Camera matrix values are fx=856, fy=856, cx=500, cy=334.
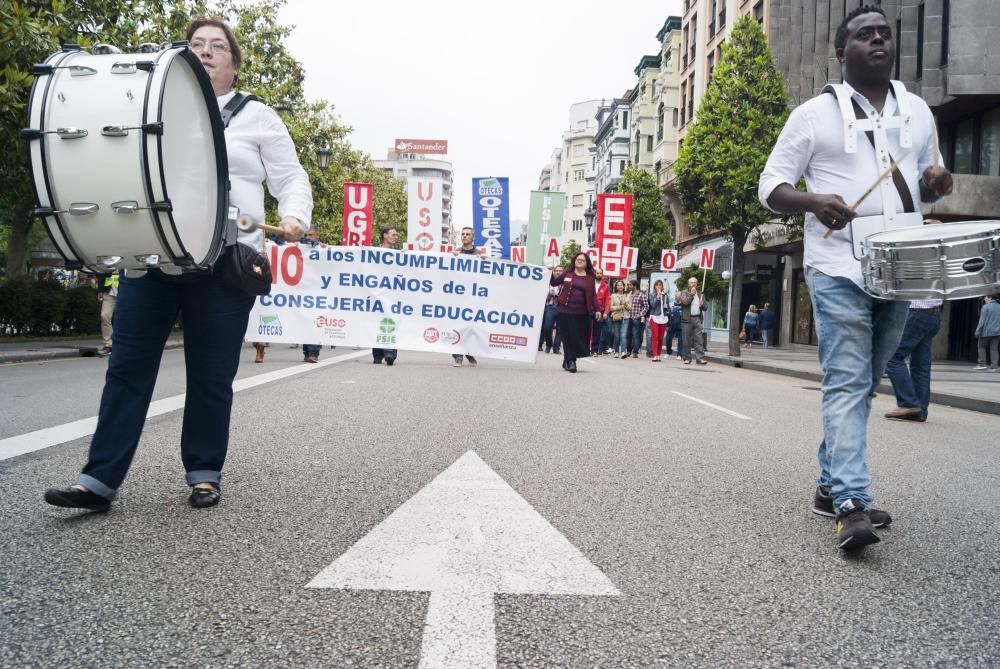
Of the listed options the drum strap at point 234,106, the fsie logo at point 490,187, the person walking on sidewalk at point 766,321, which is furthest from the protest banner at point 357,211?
the drum strap at point 234,106

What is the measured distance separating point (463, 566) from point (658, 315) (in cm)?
2047

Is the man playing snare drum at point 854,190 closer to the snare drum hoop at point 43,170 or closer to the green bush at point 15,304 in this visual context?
the snare drum hoop at point 43,170

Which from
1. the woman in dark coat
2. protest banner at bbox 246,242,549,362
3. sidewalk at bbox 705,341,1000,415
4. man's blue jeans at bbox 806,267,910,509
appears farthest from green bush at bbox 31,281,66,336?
man's blue jeans at bbox 806,267,910,509

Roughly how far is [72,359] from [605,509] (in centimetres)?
1278

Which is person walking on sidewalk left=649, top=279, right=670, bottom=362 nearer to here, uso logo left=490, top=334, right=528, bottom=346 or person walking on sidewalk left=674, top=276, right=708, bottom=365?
person walking on sidewalk left=674, top=276, right=708, bottom=365

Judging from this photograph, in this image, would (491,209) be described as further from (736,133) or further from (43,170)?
(43,170)

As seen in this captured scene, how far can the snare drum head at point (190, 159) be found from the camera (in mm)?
3055

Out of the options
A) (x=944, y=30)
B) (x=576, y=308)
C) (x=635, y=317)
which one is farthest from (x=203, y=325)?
(x=944, y=30)

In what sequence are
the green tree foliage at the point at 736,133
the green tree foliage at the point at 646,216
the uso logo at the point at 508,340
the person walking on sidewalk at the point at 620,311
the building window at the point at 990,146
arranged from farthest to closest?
1. the green tree foliage at the point at 646,216
2. the green tree foliage at the point at 736,133
3. the building window at the point at 990,146
4. the person walking on sidewalk at the point at 620,311
5. the uso logo at the point at 508,340

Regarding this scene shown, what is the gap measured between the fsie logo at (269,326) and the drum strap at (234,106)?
29.9 ft

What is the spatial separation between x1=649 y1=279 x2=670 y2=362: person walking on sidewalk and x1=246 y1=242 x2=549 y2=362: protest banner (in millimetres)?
9444

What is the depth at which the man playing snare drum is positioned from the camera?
3.55 metres

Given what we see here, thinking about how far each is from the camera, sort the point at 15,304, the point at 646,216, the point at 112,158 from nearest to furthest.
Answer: the point at 112,158, the point at 15,304, the point at 646,216

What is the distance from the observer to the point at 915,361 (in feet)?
29.7
